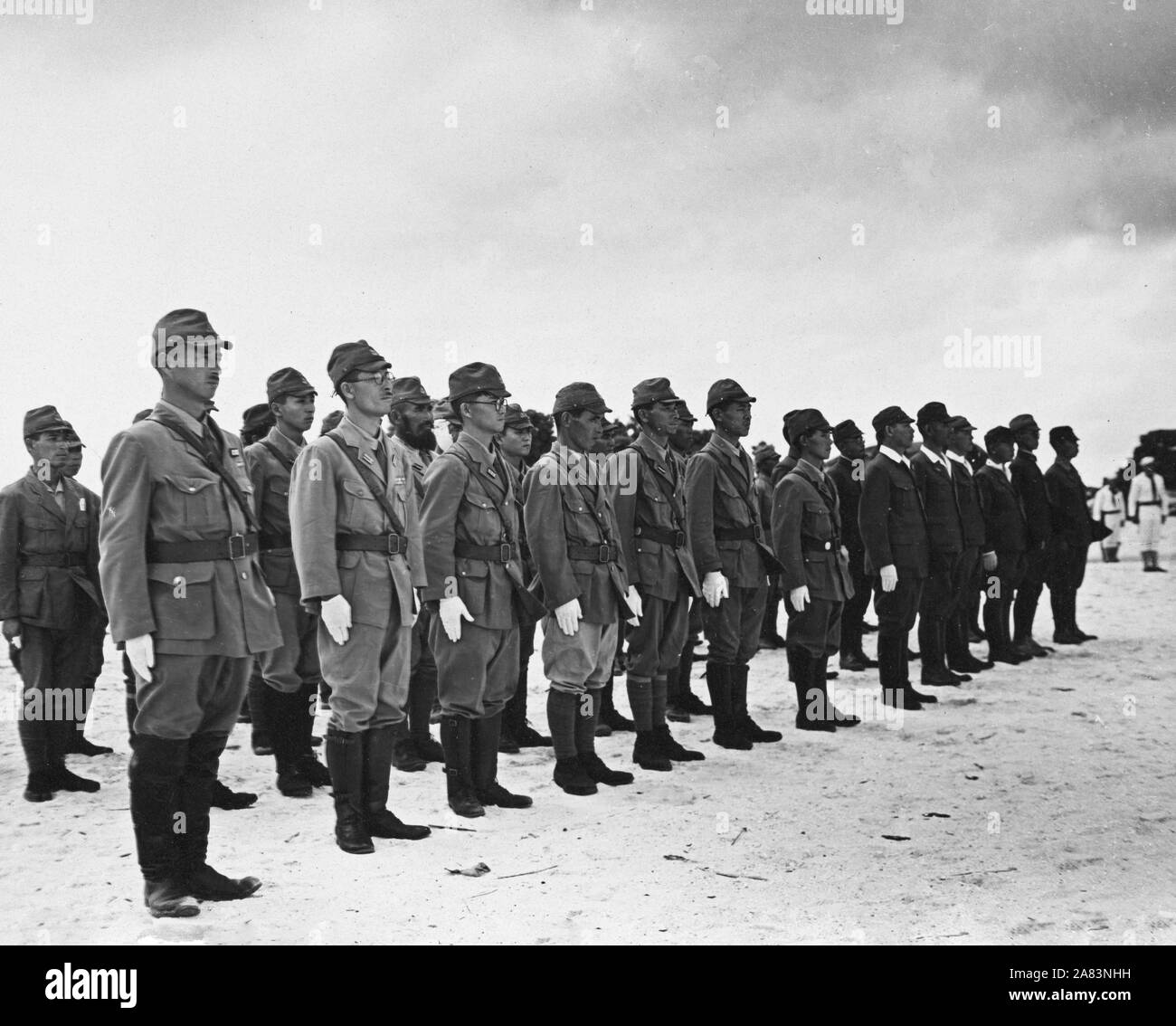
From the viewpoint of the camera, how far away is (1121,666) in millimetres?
10789

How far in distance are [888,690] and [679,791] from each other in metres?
3.25

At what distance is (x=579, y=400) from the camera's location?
266 inches

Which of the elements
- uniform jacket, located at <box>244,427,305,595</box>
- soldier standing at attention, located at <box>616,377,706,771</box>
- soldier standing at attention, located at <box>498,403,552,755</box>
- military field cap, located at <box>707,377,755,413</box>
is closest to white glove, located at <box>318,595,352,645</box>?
uniform jacket, located at <box>244,427,305,595</box>

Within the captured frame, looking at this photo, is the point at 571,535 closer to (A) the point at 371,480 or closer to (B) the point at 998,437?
(A) the point at 371,480

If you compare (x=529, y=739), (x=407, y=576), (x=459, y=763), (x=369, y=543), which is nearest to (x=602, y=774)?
(x=459, y=763)

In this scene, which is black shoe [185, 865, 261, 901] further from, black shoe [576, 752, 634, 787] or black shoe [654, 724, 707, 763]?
black shoe [654, 724, 707, 763]

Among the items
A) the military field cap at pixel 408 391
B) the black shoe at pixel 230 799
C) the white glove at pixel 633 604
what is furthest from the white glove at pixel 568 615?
the military field cap at pixel 408 391

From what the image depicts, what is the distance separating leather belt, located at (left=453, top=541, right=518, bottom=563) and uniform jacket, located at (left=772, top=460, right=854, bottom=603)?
2.73 m

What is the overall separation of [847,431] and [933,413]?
1.18 m

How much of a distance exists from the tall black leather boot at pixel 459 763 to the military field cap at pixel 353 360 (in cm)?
190

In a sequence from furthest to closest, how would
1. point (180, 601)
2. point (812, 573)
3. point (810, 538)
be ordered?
point (810, 538)
point (812, 573)
point (180, 601)

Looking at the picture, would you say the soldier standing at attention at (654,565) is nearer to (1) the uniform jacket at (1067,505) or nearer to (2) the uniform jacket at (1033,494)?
(2) the uniform jacket at (1033,494)

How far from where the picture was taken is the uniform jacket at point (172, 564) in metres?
4.31

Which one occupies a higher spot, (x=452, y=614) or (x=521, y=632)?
(x=452, y=614)
